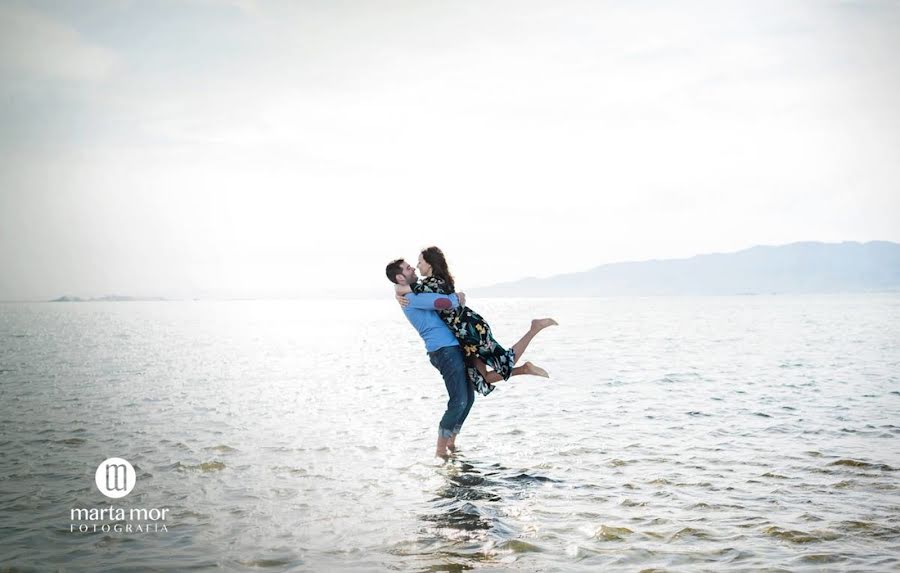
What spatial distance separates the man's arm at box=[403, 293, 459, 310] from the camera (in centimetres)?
916

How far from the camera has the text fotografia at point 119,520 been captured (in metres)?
6.73

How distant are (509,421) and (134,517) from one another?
800 cm

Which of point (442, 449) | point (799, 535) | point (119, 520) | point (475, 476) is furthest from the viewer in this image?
point (442, 449)

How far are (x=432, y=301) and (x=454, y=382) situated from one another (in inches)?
54.7

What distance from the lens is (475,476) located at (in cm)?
905

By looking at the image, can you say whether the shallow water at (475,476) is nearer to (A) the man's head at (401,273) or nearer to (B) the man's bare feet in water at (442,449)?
(B) the man's bare feet in water at (442,449)

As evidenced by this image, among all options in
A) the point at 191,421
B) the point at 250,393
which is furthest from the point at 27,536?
the point at 250,393

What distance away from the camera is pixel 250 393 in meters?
19.0

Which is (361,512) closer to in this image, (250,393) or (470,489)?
(470,489)

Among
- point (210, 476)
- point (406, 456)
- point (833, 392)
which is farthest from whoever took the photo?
point (833, 392)

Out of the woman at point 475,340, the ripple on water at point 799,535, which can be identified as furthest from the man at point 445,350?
the ripple on water at point 799,535

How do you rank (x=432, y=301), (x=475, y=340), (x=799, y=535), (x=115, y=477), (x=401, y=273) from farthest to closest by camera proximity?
(x=475, y=340) → (x=401, y=273) → (x=432, y=301) → (x=115, y=477) → (x=799, y=535)

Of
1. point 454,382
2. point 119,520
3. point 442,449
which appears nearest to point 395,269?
point 454,382

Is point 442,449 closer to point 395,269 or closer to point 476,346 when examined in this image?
point 476,346
